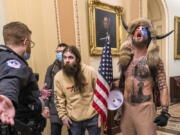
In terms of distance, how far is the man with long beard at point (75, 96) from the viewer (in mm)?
2465

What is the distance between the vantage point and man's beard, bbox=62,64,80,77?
252 cm

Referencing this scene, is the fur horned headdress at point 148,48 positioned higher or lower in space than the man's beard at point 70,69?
higher

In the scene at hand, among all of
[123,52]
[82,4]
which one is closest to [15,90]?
[123,52]

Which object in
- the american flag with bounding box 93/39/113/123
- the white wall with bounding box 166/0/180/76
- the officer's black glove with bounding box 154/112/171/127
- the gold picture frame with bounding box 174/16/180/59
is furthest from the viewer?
the gold picture frame with bounding box 174/16/180/59

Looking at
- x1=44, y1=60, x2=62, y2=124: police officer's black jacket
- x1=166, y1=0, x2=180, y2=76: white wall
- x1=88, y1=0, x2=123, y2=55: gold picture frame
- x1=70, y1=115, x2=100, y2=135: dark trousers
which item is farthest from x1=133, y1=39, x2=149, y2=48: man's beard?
x1=166, y1=0, x2=180, y2=76: white wall

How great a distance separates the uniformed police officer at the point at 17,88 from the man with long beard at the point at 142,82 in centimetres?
90

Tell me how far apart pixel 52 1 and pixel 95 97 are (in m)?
2.11

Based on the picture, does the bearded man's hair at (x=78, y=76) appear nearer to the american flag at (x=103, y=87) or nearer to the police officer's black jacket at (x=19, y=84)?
the american flag at (x=103, y=87)

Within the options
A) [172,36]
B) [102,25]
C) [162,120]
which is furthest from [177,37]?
[162,120]

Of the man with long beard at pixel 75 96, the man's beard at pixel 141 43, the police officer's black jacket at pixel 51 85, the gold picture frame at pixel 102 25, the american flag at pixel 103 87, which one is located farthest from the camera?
the gold picture frame at pixel 102 25

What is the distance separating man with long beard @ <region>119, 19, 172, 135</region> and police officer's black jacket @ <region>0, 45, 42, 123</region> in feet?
3.05

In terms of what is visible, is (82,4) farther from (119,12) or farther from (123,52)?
(123,52)

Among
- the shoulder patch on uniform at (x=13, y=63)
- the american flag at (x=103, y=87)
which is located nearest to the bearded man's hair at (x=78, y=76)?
the american flag at (x=103, y=87)

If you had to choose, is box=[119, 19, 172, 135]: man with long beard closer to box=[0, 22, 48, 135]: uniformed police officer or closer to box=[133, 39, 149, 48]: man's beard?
box=[133, 39, 149, 48]: man's beard
